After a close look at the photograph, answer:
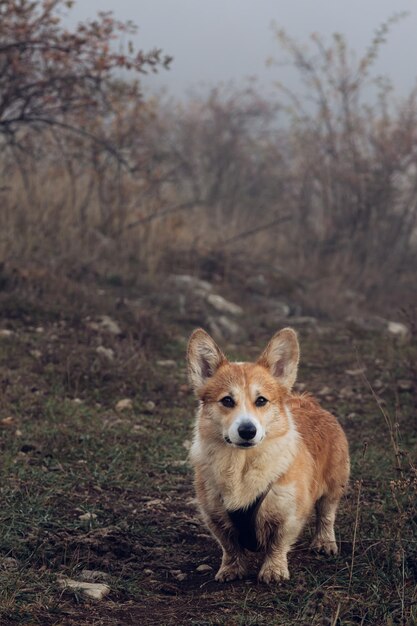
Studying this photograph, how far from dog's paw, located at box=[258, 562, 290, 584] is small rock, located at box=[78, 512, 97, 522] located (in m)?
1.19

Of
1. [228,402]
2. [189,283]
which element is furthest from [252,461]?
[189,283]

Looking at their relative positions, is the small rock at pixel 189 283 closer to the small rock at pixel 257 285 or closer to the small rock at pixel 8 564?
the small rock at pixel 257 285

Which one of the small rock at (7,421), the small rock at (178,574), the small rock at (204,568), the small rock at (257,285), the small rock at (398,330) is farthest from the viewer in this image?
the small rock at (257,285)

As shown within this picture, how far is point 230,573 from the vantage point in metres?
4.09

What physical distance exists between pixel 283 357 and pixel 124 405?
3.06 meters

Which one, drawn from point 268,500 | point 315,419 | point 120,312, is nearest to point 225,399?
point 268,500

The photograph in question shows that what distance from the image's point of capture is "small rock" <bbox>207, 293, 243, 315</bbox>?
424 inches

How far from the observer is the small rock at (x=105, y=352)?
7.88m

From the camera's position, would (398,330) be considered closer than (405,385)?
No

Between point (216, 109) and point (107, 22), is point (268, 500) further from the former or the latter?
point (216, 109)

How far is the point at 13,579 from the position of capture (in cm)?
379

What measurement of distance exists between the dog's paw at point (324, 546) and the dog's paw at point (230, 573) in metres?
0.51

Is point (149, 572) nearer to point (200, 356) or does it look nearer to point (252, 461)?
point (252, 461)

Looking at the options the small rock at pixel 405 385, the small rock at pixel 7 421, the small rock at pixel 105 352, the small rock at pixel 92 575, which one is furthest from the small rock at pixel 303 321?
the small rock at pixel 92 575
